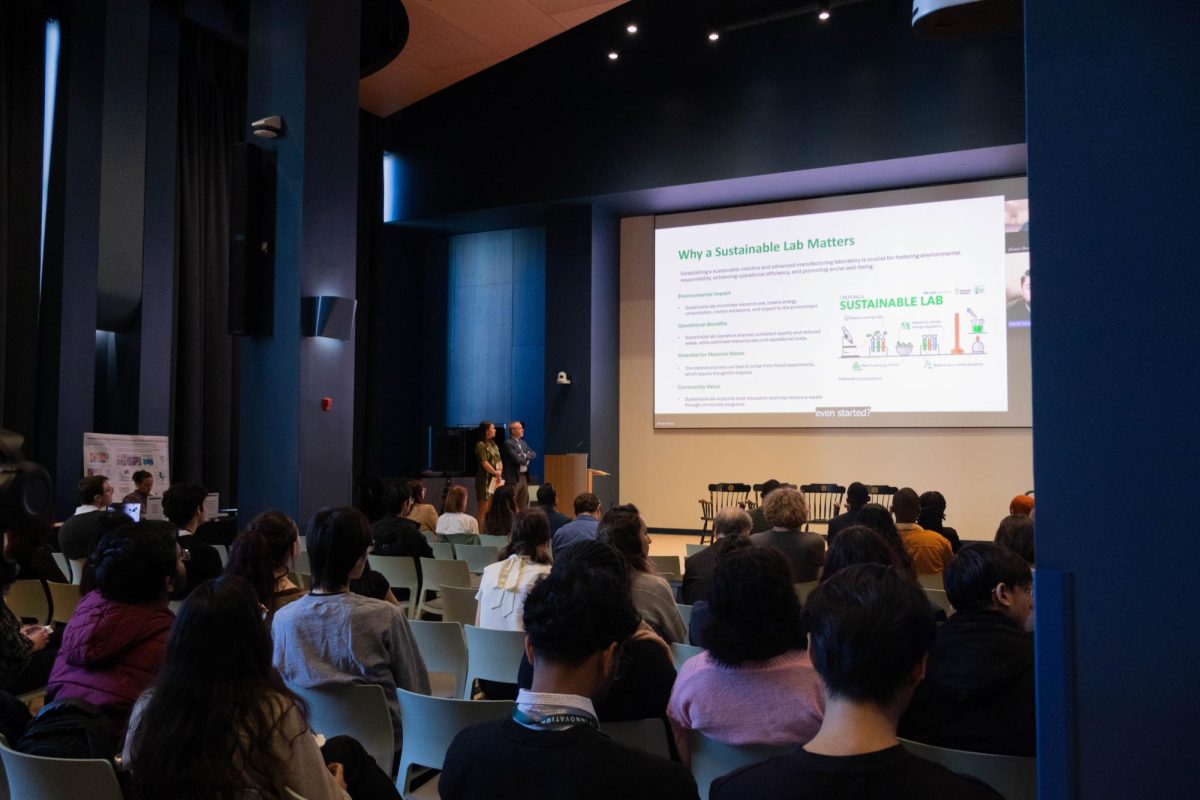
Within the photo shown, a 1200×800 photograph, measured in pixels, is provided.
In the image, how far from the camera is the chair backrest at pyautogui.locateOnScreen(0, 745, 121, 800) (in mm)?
1734

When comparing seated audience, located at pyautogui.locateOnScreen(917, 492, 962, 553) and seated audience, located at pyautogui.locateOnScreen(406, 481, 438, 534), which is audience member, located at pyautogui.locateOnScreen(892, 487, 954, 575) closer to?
seated audience, located at pyautogui.locateOnScreen(917, 492, 962, 553)

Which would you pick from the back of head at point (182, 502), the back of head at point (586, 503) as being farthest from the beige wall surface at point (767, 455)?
the back of head at point (182, 502)

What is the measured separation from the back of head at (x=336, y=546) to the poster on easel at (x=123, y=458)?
21.3ft

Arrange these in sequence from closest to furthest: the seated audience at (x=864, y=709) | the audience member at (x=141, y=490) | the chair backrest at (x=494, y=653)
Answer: the seated audience at (x=864, y=709)
the chair backrest at (x=494, y=653)
the audience member at (x=141, y=490)

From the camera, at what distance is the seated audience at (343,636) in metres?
2.62

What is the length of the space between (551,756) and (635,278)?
11047mm

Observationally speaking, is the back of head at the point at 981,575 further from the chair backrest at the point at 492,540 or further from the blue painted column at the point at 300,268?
the blue painted column at the point at 300,268

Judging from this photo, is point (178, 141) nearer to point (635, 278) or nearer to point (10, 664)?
point (635, 278)

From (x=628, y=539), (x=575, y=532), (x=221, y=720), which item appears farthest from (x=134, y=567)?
(x=575, y=532)

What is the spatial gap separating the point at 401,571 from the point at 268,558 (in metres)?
2.14

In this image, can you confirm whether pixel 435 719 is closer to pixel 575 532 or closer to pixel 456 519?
pixel 575 532

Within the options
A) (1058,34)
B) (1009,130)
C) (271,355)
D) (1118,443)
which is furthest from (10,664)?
(1009,130)

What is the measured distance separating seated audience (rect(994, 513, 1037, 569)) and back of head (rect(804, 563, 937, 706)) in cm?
240

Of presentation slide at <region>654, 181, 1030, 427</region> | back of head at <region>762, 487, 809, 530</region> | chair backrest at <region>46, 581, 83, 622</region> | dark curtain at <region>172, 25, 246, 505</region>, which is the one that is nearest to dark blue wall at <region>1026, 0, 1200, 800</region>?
back of head at <region>762, 487, 809, 530</region>
